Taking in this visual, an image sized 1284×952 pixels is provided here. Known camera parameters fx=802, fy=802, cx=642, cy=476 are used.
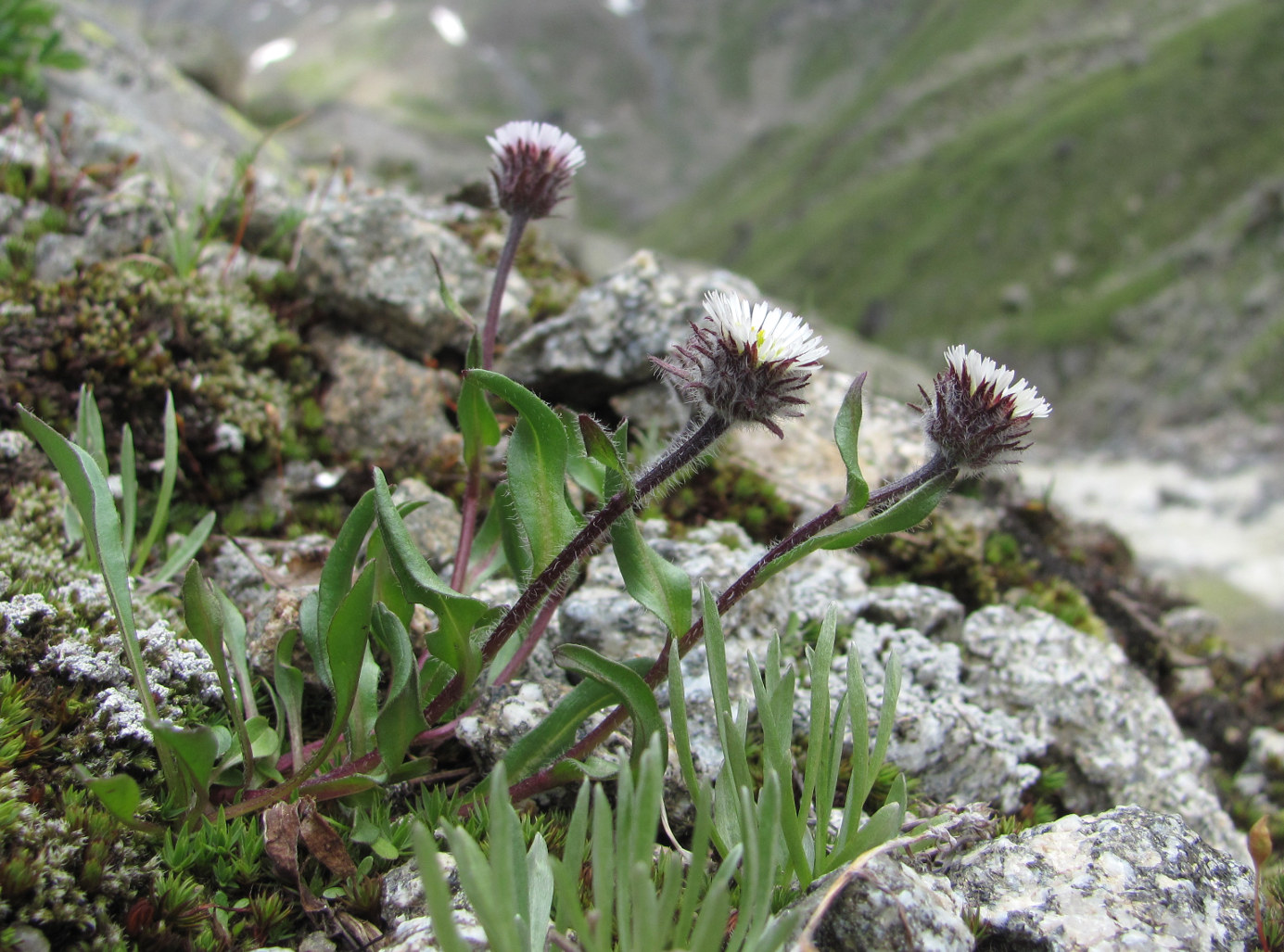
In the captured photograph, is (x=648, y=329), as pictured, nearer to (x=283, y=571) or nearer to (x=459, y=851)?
(x=283, y=571)

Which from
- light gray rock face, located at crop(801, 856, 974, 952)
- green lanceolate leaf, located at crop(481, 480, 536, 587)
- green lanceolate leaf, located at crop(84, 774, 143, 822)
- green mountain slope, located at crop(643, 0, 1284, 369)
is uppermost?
green mountain slope, located at crop(643, 0, 1284, 369)

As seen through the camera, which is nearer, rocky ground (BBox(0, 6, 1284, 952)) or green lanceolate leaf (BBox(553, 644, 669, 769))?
rocky ground (BBox(0, 6, 1284, 952))

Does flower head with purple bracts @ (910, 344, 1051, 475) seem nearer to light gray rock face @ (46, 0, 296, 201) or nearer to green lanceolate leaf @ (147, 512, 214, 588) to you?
green lanceolate leaf @ (147, 512, 214, 588)

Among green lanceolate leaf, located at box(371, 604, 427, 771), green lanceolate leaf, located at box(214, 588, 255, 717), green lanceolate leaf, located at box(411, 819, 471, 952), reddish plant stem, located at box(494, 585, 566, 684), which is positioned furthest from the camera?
reddish plant stem, located at box(494, 585, 566, 684)

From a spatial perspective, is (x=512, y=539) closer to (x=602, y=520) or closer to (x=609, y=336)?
(x=602, y=520)

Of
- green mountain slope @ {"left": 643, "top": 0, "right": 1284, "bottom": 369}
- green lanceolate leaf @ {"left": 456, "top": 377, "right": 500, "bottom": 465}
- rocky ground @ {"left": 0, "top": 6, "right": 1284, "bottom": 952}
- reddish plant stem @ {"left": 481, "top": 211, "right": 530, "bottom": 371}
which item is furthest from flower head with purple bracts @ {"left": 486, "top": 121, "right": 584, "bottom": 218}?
green mountain slope @ {"left": 643, "top": 0, "right": 1284, "bottom": 369}

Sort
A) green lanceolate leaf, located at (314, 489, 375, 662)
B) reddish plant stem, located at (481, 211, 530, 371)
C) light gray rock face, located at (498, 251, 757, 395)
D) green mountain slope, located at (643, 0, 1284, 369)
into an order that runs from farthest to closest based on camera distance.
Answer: green mountain slope, located at (643, 0, 1284, 369), light gray rock face, located at (498, 251, 757, 395), reddish plant stem, located at (481, 211, 530, 371), green lanceolate leaf, located at (314, 489, 375, 662)

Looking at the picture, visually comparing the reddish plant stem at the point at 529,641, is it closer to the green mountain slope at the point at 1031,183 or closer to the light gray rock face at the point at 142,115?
the light gray rock face at the point at 142,115

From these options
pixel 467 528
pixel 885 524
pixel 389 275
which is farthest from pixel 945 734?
pixel 389 275
